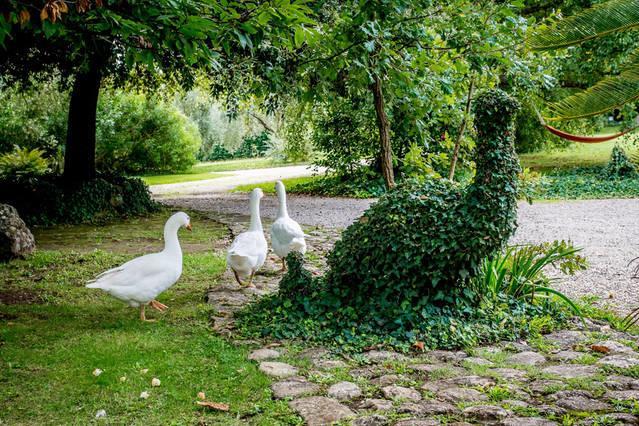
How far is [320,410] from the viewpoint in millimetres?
3781

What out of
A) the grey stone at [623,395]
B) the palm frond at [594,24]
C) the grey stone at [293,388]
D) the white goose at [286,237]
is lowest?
the grey stone at [293,388]

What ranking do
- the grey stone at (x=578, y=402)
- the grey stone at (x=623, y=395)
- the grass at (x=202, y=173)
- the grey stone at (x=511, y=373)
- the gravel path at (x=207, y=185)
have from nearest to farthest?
Answer: the grey stone at (x=578, y=402), the grey stone at (x=623, y=395), the grey stone at (x=511, y=373), the gravel path at (x=207, y=185), the grass at (x=202, y=173)

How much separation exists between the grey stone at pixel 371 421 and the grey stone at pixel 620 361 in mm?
2021

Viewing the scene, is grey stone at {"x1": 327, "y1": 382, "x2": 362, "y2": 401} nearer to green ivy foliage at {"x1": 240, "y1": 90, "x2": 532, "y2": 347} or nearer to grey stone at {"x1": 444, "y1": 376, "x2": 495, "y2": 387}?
grey stone at {"x1": 444, "y1": 376, "x2": 495, "y2": 387}

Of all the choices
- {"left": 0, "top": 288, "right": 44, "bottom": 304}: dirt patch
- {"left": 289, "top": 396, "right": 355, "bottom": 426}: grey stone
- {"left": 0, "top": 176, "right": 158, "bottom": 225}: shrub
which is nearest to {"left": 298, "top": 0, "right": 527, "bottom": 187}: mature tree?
{"left": 289, "top": 396, "right": 355, "bottom": 426}: grey stone

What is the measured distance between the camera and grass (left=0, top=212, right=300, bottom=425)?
3805 mm

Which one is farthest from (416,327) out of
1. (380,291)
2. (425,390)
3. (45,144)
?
(45,144)

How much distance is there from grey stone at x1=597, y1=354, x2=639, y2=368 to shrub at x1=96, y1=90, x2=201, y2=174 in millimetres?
25977

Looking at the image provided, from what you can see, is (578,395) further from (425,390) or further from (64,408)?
(64,408)

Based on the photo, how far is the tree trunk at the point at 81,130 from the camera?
45.2 feet

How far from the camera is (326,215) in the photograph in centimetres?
1378

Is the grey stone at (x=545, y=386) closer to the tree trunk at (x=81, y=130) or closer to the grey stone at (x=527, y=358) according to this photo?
the grey stone at (x=527, y=358)

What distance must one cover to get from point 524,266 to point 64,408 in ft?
14.8

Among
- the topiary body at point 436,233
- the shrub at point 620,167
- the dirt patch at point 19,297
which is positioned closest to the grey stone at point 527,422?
the topiary body at point 436,233
